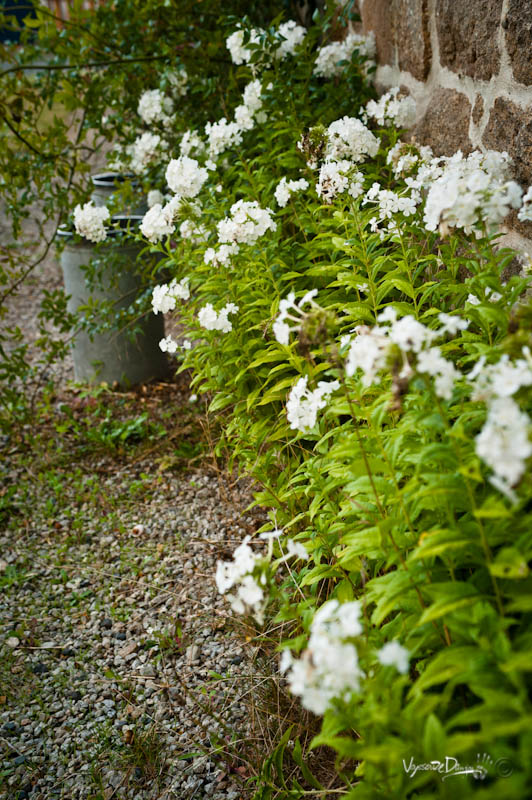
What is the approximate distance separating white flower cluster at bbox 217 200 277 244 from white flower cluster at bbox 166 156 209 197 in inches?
13.6

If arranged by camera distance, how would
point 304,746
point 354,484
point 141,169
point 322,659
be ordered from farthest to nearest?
point 141,169 → point 304,746 → point 354,484 → point 322,659

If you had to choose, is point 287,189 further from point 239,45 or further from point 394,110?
point 239,45

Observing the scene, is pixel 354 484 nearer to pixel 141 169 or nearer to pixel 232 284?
pixel 232 284

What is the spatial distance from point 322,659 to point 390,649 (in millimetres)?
109

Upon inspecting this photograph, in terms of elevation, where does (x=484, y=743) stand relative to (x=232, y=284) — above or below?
below

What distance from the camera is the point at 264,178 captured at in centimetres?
306

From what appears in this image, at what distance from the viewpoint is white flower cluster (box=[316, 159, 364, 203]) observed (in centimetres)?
215

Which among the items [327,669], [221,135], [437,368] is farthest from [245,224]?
[327,669]

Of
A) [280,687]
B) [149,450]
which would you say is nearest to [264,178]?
[149,450]

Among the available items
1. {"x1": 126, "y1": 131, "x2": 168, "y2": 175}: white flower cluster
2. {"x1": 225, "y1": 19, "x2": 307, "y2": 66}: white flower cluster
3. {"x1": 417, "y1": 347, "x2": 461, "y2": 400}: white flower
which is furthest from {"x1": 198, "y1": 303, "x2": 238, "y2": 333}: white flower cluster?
{"x1": 126, "y1": 131, "x2": 168, "y2": 175}: white flower cluster

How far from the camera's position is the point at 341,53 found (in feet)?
10.8

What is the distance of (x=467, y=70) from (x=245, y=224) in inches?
35.7

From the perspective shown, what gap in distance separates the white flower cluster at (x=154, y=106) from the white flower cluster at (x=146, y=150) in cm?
10

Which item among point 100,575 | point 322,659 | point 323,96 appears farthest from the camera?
point 323,96
